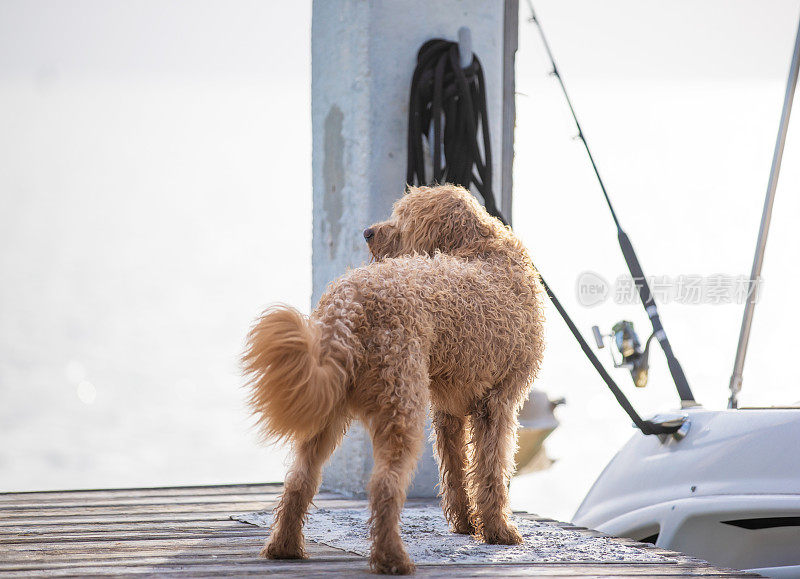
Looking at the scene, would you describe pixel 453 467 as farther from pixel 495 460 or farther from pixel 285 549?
pixel 285 549

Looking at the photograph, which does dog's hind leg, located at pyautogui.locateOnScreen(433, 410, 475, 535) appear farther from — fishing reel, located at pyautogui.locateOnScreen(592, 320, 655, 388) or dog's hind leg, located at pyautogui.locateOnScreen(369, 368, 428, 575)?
fishing reel, located at pyautogui.locateOnScreen(592, 320, 655, 388)

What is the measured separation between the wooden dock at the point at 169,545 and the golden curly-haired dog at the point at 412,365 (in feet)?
0.50

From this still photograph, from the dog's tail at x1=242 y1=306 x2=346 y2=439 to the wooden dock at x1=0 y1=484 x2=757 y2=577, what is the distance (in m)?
0.43

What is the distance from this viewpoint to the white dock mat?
8.87ft

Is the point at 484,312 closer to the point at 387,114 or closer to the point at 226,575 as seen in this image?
the point at 226,575

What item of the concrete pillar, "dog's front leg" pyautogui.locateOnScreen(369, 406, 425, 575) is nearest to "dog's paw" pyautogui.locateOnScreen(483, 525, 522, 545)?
"dog's front leg" pyautogui.locateOnScreen(369, 406, 425, 575)

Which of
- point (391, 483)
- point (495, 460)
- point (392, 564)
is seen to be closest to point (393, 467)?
point (391, 483)

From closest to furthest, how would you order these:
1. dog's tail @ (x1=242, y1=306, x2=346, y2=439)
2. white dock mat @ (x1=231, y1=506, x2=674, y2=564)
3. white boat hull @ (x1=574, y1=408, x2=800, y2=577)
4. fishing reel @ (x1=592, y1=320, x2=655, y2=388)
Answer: dog's tail @ (x1=242, y1=306, x2=346, y2=439) < white dock mat @ (x1=231, y1=506, x2=674, y2=564) < white boat hull @ (x1=574, y1=408, x2=800, y2=577) < fishing reel @ (x1=592, y1=320, x2=655, y2=388)

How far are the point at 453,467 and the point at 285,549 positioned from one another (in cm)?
76

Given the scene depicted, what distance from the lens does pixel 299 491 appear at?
8.39 ft

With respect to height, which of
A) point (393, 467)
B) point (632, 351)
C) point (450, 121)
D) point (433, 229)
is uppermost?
point (450, 121)

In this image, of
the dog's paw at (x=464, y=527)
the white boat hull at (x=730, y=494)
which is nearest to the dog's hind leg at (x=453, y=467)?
the dog's paw at (x=464, y=527)

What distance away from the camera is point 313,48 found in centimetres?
433

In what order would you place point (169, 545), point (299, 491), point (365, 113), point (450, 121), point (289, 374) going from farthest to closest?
point (365, 113), point (450, 121), point (169, 545), point (299, 491), point (289, 374)
